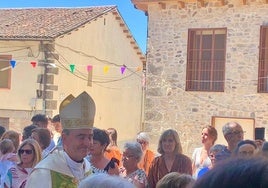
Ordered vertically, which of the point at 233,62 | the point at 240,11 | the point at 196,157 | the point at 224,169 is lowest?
the point at 196,157

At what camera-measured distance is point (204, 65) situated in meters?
14.3

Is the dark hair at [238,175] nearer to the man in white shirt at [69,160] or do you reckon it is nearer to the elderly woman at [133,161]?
the man in white shirt at [69,160]

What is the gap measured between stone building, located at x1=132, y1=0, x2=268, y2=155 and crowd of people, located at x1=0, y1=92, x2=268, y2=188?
653cm

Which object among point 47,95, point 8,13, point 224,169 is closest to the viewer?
point 224,169

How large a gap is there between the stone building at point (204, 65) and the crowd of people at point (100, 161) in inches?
257

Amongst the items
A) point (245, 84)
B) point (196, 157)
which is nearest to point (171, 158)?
point (196, 157)

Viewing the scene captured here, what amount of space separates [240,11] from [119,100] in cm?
1009

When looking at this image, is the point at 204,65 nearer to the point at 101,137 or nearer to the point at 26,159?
the point at 101,137

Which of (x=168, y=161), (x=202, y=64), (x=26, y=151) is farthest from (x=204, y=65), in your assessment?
(x=26, y=151)

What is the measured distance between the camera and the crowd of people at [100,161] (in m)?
1.05

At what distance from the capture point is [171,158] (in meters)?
6.02

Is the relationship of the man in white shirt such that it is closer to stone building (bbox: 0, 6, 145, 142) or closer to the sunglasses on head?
the sunglasses on head

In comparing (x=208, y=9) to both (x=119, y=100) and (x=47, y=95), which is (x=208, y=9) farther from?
(x=119, y=100)

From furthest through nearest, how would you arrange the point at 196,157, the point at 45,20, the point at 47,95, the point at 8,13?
the point at 8,13
the point at 45,20
the point at 47,95
the point at 196,157
